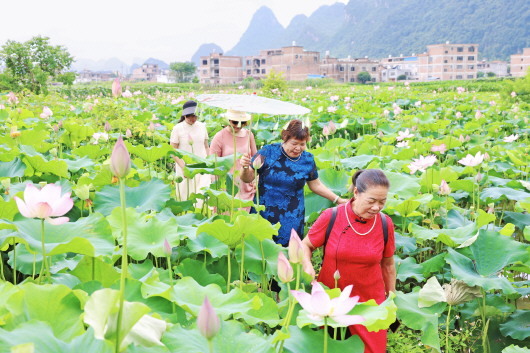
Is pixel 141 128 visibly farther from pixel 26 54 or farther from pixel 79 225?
pixel 26 54

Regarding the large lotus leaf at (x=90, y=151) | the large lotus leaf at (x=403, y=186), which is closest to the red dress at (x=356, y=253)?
the large lotus leaf at (x=403, y=186)

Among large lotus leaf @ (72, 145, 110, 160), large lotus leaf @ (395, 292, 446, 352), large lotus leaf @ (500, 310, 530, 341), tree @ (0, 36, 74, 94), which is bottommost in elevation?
large lotus leaf @ (500, 310, 530, 341)

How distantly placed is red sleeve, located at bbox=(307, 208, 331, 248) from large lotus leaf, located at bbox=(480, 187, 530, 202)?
1.33 metres

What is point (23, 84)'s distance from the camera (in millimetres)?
9211

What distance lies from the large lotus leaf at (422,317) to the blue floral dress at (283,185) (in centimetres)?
80

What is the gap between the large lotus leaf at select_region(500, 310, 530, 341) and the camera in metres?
1.78

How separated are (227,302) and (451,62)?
61.2 meters

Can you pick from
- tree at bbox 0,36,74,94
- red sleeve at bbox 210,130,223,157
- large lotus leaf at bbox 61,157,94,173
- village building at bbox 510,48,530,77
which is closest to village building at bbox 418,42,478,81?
village building at bbox 510,48,530,77

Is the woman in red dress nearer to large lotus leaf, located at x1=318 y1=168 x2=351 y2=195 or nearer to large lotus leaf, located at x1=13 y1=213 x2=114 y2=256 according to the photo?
large lotus leaf, located at x1=13 y1=213 x2=114 y2=256

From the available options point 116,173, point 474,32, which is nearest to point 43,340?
point 116,173

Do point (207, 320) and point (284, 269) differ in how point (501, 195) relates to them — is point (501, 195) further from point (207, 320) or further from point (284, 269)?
point (207, 320)

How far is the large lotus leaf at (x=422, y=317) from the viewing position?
156 centimetres

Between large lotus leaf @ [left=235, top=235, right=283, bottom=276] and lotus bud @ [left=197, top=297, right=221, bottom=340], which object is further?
large lotus leaf @ [left=235, top=235, right=283, bottom=276]

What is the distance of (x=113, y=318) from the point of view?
2.66 ft
